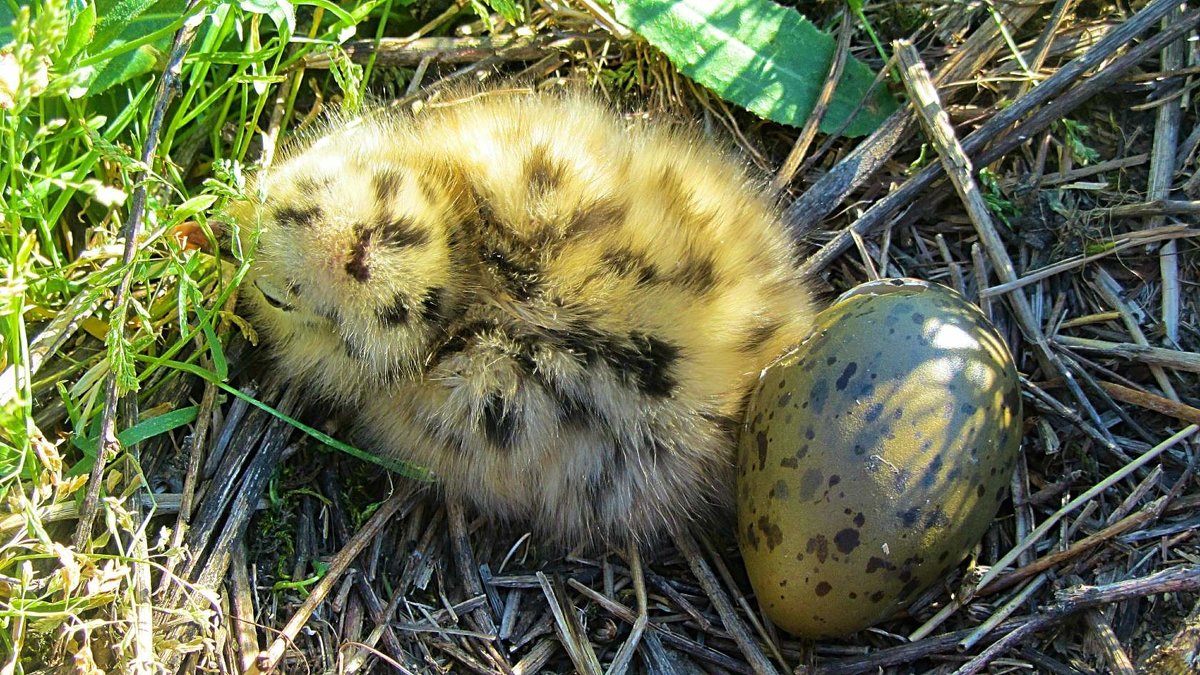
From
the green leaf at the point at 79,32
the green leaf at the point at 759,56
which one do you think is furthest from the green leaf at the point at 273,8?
the green leaf at the point at 759,56

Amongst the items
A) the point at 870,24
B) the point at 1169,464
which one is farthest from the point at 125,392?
the point at 1169,464

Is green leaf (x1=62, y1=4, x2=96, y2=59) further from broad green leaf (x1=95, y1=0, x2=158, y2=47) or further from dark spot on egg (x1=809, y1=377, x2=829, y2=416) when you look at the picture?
dark spot on egg (x1=809, y1=377, x2=829, y2=416)

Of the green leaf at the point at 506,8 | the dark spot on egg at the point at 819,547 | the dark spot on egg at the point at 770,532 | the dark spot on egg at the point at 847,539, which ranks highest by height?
the green leaf at the point at 506,8

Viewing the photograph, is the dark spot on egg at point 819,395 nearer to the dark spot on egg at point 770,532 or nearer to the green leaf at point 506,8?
the dark spot on egg at point 770,532

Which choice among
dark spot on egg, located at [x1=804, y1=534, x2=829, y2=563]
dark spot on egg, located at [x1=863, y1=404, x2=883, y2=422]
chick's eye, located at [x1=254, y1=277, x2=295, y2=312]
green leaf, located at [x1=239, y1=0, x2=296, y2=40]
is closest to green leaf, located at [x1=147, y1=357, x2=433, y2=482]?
chick's eye, located at [x1=254, y1=277, x2=295, y2=312]

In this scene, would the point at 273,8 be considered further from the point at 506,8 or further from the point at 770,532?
the point at 770,532

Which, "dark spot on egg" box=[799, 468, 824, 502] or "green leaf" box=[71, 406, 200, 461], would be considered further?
"green leaf" box=[71, 406, 200, 461]

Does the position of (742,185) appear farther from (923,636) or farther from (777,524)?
(923,636)
